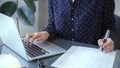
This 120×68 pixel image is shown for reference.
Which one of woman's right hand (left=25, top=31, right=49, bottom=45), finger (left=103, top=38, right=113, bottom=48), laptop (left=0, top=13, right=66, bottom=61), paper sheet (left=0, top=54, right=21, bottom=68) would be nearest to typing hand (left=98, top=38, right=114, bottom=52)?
finger (left=103, top=38, right=113, bottom=48)

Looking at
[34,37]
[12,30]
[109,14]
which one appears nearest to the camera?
[12,30]

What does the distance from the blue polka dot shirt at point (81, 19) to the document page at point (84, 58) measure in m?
0.28

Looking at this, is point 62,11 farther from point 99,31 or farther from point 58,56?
point 58,56

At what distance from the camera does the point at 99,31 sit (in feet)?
4.67

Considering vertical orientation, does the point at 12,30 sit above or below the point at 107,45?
above

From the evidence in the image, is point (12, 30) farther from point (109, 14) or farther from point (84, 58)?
point (109, 14)

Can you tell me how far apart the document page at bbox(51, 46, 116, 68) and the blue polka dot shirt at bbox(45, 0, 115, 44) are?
0.28 metres

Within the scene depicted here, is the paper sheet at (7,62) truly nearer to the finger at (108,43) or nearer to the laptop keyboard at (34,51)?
the laptop keyboard at (34,51)

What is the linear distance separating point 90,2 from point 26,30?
1299 millimetres

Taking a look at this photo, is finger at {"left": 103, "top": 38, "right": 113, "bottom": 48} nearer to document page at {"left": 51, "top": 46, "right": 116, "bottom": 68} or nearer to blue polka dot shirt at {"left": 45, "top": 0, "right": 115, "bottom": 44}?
document page at {"left": 51, "top": 46, "right": 116, "bottom": 68}

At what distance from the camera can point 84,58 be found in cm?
102

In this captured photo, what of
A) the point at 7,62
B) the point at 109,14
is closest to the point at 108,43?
the point at 109,14

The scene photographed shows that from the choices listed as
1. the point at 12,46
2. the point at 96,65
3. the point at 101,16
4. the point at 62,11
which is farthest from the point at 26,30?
the point at 96,65

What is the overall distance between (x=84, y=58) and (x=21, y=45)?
0.30 meters
